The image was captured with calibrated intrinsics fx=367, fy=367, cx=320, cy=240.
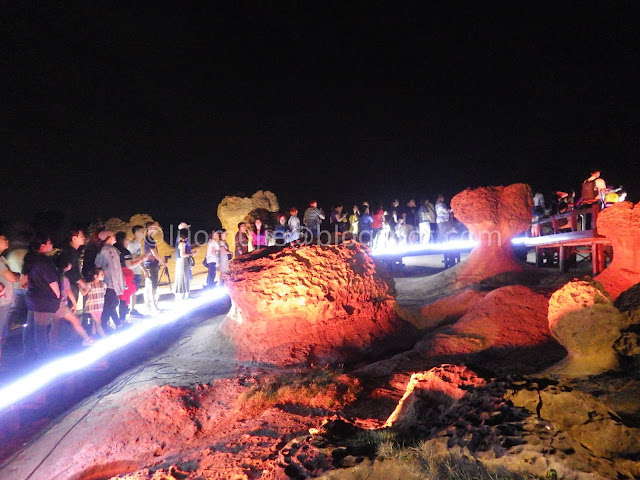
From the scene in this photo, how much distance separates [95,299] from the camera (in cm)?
584

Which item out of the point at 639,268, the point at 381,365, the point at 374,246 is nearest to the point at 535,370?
the point at 381,365

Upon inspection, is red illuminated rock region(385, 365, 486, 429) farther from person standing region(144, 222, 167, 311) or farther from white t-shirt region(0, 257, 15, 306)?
person standing region(144, 222, 167, 311)

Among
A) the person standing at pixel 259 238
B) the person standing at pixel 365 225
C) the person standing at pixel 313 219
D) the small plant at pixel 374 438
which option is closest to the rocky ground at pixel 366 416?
the small plant at pixel 374 438

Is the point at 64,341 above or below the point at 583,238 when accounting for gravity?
below

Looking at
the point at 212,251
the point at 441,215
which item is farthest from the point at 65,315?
the point at 441,215

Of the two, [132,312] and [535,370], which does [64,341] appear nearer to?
[132,312]

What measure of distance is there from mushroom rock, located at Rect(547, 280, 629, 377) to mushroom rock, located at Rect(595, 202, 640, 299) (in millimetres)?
3154

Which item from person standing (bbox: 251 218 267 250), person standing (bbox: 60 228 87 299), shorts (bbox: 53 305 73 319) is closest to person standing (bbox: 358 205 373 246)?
person standing (bbox: 251 218 267 250)

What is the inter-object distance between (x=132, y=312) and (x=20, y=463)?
14.3 feet

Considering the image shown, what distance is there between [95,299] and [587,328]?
652cm

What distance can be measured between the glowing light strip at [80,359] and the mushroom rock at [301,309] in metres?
1.45

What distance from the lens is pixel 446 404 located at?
2.64 metres

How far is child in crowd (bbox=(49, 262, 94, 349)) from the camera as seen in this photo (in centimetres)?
509

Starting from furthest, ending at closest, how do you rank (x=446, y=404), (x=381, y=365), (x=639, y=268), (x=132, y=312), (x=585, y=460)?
1. (x=132, y=312)
2. (x=639, y=268)
3. (x=381, y=365)
4. (x=446, y=404)
5. (x=585, y=460)
